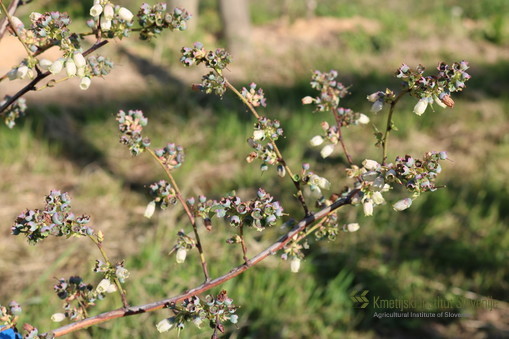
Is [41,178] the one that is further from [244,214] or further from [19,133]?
[244,214]

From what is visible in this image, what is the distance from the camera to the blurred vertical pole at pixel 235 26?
6219mm

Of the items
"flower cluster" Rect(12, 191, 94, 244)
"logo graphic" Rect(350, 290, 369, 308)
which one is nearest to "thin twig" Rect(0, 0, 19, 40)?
"flower cluster" Rect(12, 191, 94, 244)

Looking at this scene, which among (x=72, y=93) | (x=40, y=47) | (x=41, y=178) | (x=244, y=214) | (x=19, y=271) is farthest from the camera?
(x=72, y=93)

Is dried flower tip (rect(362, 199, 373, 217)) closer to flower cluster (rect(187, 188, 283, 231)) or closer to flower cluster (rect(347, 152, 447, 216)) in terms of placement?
flower cluster (rect(347, 152, 447, 216))

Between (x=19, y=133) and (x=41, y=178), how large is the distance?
453mm

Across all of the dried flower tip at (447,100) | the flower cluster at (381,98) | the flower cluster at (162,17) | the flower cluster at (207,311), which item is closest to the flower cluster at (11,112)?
the flower cluster at (162,17)

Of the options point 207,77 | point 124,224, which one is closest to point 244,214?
point 207,77

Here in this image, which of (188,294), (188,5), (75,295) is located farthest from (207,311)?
(188,5)

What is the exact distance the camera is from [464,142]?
4539 mm

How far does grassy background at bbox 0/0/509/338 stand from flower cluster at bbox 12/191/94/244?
0.41 m

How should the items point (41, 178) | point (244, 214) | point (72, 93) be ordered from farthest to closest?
point (72, 93), point (41, 178), point (244, 214)

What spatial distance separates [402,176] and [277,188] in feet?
8.98

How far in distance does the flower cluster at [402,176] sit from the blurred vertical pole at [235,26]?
17.4ft

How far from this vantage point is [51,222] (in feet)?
3.28
